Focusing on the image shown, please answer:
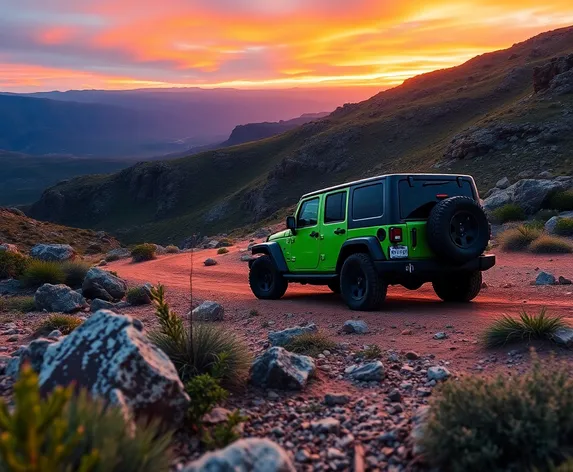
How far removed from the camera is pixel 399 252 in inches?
370

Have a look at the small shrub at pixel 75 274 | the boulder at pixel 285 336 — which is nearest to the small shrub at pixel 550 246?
the boulder at pixel 285 336

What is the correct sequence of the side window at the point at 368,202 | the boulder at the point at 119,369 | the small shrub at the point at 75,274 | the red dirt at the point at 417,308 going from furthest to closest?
1. the small shrub at the point at 75,274
2. the side window at the point at 368,202
3. the red dirt at the point at 417,308
4. the boulder at the point at 119,369

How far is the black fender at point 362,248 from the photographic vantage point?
9.61 m

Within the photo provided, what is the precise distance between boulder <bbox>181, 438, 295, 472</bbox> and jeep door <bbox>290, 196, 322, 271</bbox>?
813 cm

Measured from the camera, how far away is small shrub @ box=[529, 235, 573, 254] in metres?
16.2

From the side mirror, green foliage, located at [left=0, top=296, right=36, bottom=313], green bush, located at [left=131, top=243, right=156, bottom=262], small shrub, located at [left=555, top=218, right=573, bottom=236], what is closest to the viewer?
the side mirror

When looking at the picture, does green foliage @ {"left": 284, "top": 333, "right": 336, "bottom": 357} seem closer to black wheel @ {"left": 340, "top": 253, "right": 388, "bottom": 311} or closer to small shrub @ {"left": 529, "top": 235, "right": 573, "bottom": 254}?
black wheel @ {"left": 340, "top": 253, "right": 388, "bottom": 311}

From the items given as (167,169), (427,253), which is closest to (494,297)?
(427,253)

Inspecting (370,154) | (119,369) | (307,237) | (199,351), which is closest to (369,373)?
(199,351)

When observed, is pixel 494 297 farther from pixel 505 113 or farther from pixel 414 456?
pixel 505 113

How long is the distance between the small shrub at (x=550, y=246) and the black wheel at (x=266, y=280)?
820 centimetres

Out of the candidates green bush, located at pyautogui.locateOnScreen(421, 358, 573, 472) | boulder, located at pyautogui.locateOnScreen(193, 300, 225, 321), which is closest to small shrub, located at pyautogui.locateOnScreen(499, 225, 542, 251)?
boulder, located at pyautogui.locateOnScreen(193, 300, 225, 321)

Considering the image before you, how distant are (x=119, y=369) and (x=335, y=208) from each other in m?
7.33

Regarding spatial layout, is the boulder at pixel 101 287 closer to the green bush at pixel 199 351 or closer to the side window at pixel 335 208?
the side window at pixel 335 208
